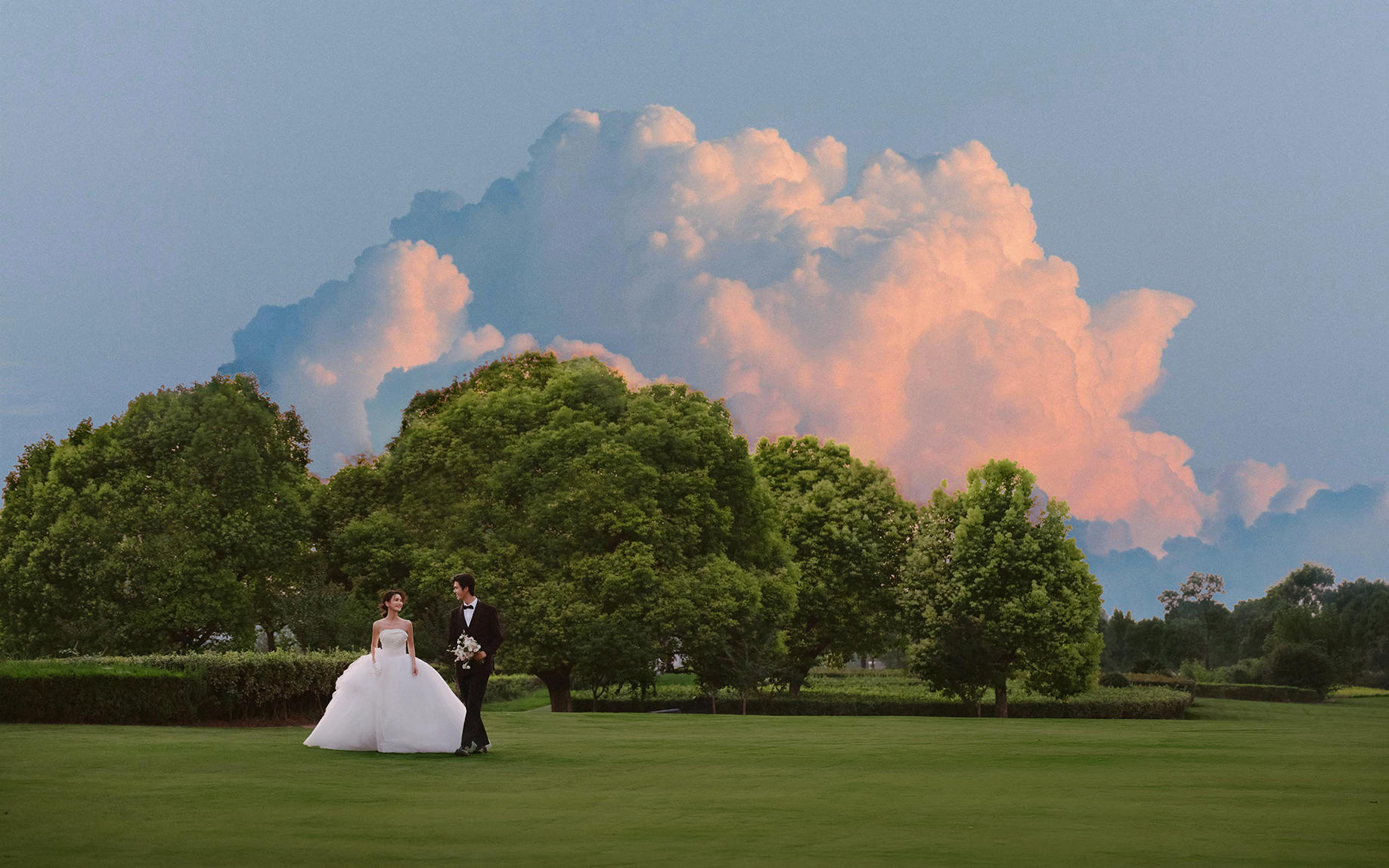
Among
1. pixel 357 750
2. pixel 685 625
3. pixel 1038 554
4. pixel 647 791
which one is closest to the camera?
pixel 647 791

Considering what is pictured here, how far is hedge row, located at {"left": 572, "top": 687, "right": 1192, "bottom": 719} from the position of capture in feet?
166

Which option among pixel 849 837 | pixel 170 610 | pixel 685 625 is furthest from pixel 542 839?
pixel 170 610

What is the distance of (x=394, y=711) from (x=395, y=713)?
1.5 inches

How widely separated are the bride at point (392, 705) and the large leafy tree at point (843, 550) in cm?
4405

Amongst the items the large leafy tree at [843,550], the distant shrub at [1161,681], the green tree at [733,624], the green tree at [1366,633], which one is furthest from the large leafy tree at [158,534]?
the green tree at [1366,633]

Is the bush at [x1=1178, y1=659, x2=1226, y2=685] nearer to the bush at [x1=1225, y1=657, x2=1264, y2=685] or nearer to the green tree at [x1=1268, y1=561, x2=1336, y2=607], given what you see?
the bush at [x1=1225, y1=657, x2=1264, y2=685]

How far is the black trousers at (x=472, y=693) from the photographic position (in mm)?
18344

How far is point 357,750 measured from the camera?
19094 mm

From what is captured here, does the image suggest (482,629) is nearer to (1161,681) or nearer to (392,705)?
(392,705)

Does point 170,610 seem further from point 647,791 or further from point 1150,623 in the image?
point 1150,623

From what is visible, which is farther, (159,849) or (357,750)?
(357,750)

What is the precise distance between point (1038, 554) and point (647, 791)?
4620 centimetres

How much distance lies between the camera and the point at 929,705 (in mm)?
55094

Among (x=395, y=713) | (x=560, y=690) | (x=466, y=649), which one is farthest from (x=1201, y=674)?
(x=466, y=649)
